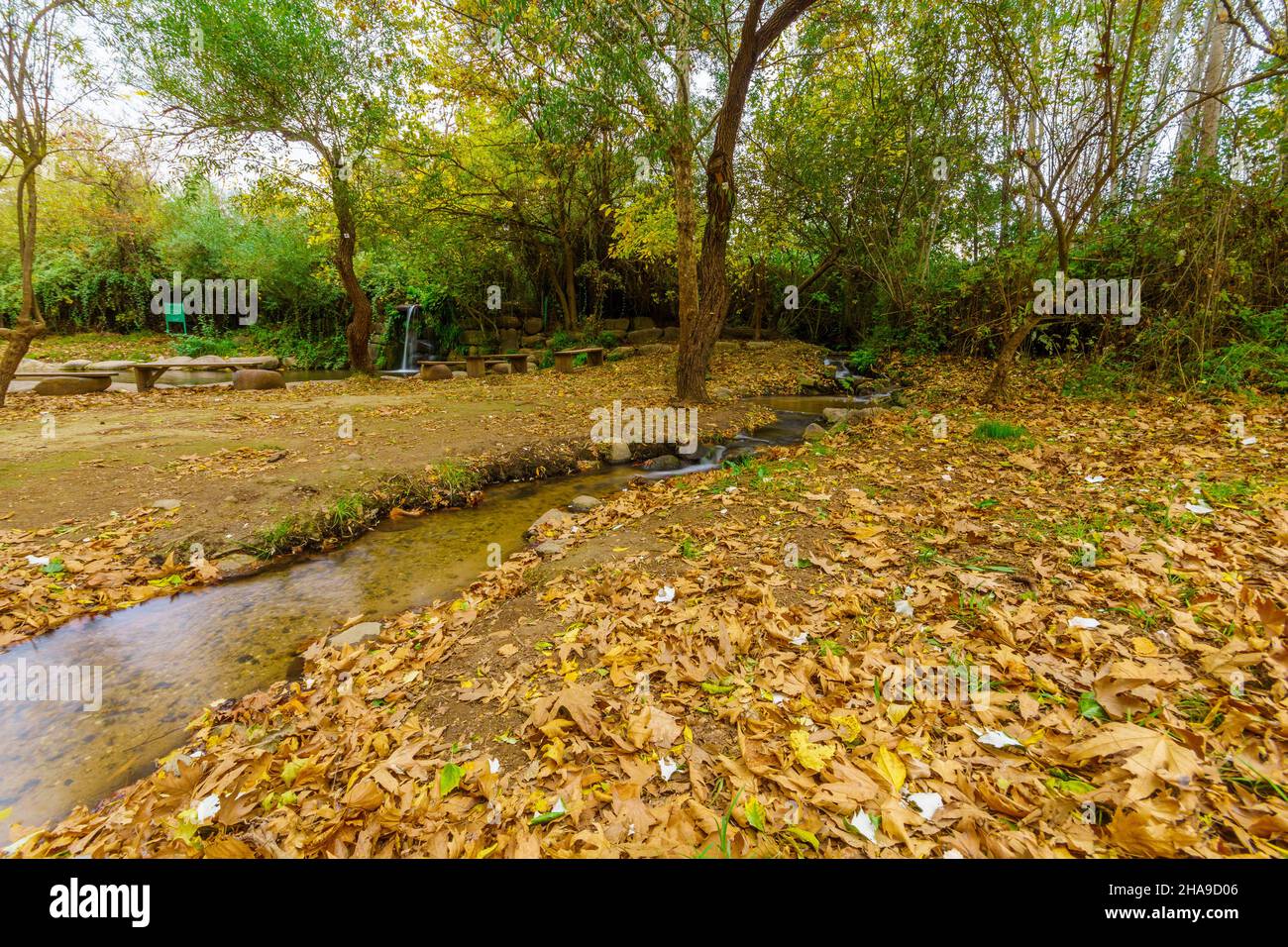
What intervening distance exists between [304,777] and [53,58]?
10.2 meters

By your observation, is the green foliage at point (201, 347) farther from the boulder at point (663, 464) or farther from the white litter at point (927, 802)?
the white litter at point (927, 802)

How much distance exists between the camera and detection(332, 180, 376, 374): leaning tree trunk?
1232 centimetres

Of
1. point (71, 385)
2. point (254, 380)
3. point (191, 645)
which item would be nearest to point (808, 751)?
point (191, 645)

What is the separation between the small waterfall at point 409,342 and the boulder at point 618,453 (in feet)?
44.0

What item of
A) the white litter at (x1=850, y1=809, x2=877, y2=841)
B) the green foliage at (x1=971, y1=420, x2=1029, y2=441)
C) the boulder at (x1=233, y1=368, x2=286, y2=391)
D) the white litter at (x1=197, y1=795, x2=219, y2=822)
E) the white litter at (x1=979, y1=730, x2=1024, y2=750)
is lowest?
the white litter at (x1=197, y1=795, x2=219, y2=822)

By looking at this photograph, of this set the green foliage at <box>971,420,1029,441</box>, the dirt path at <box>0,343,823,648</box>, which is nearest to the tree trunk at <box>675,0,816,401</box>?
the dirt path at <box>0,343,823,648</box>

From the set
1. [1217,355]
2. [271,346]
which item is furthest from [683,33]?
[271,346]

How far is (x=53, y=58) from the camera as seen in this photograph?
22.3 feet

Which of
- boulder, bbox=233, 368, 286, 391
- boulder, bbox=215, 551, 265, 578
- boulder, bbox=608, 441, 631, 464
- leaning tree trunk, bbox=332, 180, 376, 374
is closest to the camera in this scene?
boulder, bbox=215, 551, 265, 578

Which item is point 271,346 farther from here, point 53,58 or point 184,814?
point 184,814

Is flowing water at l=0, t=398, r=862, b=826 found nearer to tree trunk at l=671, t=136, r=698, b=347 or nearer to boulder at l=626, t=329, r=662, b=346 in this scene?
tree trunk at l=671, t=136, r=698, b=347

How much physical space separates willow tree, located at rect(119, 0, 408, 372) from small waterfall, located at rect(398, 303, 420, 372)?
6644 mm

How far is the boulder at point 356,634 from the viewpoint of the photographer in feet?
12.2

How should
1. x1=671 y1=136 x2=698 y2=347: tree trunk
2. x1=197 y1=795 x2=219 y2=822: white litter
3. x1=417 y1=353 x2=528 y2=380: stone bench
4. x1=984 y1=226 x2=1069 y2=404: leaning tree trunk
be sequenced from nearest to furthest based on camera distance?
x1=197 y1=795 x2=219 y2=822: white litter
x1=984 y1=226 x2=1069 y2=404: leaning tree trunk
x1=671 y1=136 x2=698 y2=347: tree trunk
x1=417 y1=353 x2=528 y2=380: stone bench
